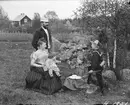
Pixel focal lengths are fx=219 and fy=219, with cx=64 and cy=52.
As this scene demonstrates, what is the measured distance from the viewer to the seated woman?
5914 mm

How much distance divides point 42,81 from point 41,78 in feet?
0.28

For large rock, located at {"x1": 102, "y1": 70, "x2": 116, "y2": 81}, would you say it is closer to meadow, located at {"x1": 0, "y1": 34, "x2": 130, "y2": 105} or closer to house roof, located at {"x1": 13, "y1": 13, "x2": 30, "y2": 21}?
meadow, located at {"x1": 0, "y1": 34, "x2": 130, "y2": 105}

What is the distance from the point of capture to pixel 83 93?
6.02 meters

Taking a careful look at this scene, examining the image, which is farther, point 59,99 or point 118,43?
point 118,43

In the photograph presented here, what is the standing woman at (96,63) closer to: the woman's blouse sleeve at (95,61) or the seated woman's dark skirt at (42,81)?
the woman's blouse sleeve at (95,61)

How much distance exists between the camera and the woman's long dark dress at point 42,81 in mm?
5902

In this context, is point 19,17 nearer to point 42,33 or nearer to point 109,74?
point 42,33

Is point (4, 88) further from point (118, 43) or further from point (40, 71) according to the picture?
point (118, 43)

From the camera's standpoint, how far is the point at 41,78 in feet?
19.6

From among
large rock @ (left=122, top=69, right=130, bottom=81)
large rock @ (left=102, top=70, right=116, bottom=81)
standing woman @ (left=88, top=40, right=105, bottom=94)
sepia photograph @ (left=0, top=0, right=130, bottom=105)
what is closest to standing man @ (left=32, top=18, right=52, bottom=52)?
sepia photograph @ (left=0, top=0, right=130, bottom=105)

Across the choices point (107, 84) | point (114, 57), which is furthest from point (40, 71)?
point (114, 57)

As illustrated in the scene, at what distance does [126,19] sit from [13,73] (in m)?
4.43

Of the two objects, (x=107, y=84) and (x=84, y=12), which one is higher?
(x=84, y=12)

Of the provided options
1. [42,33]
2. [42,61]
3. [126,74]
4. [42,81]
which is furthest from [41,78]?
[126,74]
